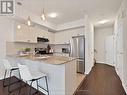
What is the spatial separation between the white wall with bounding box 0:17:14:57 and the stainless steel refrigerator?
2.84 meters

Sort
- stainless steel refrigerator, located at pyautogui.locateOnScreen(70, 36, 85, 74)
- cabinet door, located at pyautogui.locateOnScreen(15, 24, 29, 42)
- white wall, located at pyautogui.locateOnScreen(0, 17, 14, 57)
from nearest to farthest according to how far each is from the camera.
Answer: white wall, located at pyautogui.locateOnScreen(0, 17, 14, 57)
cabinet door, located at pyautogui.locateOnScreen(15, 24, 29, 42)
stainless steel refrigerator, located at pyautogui.locateOnScreen(70, 36, 85, 74)

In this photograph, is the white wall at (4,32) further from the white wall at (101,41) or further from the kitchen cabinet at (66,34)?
the white wall at (101,41)

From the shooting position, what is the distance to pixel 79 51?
4586 mm

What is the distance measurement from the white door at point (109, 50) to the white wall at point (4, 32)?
5.90m

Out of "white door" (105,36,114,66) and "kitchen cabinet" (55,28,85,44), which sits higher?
"kitchen cabinet" (55,28,85,44)

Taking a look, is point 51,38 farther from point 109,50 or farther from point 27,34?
point 109,50

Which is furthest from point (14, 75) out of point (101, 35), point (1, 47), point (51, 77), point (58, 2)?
point (101, 35)

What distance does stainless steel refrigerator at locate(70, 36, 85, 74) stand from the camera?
4469 mm

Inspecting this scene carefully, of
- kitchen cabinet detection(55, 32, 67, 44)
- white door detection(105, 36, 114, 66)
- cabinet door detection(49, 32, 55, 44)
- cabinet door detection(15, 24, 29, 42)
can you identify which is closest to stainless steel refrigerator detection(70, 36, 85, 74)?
kitchen cabinet detection(55, 32, 67, 44)

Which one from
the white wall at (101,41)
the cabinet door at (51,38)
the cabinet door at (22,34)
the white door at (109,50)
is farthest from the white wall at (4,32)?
the white wall at (101,41)

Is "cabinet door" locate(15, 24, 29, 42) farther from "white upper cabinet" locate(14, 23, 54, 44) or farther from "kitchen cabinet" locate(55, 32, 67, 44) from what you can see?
"kitchen cabinet" locate(55, 32, 67, 44)

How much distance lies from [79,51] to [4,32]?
10.9 ft

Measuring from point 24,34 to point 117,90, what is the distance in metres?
3.87

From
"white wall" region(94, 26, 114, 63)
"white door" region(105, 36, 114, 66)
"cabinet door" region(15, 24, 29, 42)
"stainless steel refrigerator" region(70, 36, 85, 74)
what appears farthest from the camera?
"white wall" region(94, 26, 114, 63)
